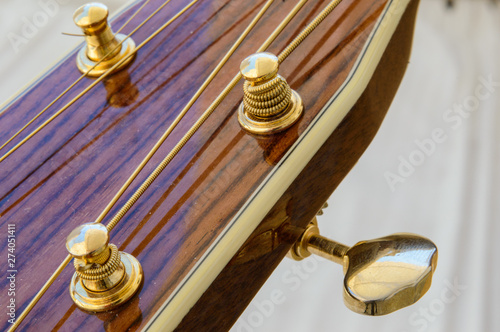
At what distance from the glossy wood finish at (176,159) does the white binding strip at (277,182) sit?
1cm

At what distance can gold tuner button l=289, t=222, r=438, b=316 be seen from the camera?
770 mm

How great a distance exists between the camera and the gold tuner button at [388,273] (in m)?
0.77

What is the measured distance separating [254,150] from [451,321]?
41.9 inches

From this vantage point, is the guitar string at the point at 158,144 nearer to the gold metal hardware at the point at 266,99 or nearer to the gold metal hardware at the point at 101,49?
the gold metal hardware at the point at 266,99

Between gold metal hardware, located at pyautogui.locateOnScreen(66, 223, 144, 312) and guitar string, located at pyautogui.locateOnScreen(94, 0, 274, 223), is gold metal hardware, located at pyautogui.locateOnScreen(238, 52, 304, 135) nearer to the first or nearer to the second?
guitar string, located at pyautogui.locateOnScreen(94, 0, 274, 223)

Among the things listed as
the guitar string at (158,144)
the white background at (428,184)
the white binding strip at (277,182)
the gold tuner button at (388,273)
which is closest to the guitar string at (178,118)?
the guitar string at (158,144)

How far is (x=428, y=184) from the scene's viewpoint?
1.85 meters

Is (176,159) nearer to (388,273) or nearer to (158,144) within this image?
(158,144)

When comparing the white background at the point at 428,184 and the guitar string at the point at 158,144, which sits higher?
the guitar string at the point at 158,144

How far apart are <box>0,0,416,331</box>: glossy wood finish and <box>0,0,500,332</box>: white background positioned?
2.78 feet

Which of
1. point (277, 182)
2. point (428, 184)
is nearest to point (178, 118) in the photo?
point (277, 182)

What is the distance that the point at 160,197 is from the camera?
2.67 ft

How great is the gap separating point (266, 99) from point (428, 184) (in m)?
1.15

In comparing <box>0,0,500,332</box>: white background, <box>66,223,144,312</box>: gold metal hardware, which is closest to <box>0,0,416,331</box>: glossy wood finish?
<box>66,223,144,312</box>: gold metal hardware
